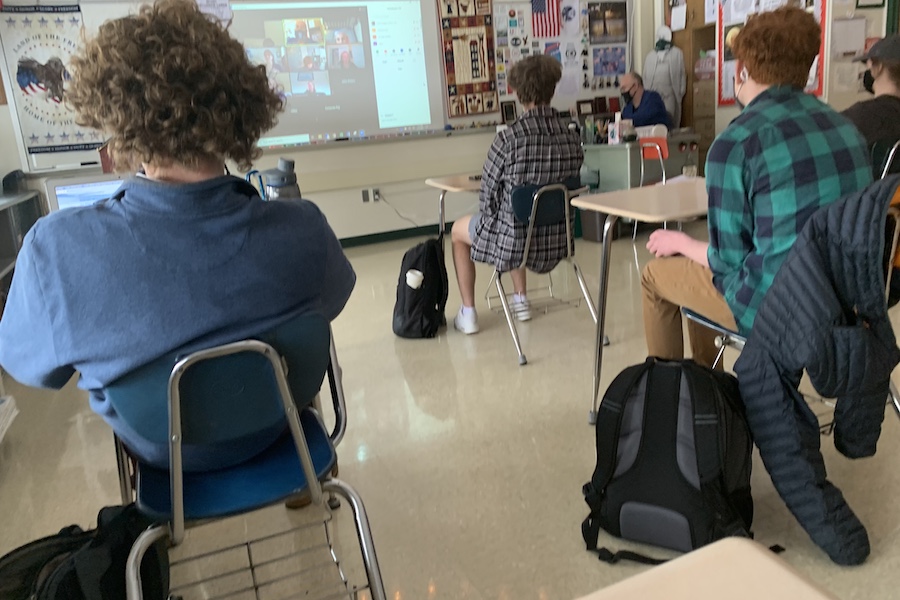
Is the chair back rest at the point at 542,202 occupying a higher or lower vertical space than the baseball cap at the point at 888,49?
lower

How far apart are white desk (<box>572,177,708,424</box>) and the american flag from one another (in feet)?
11.9

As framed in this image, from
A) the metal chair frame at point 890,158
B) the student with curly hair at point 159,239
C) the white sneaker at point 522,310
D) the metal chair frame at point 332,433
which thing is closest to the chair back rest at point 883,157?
the metal chair frame at point 890,158

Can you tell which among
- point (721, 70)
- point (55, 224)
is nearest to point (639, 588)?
point (55, 224)

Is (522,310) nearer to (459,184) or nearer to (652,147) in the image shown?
(459,184)

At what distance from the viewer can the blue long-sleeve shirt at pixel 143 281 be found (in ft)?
3.03

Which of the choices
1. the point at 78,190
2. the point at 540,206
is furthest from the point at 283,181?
the point at 540,206

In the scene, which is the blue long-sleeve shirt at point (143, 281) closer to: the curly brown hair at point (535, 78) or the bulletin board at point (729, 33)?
the curly brown hair at point (535, 78)

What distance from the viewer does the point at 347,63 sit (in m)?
5.07

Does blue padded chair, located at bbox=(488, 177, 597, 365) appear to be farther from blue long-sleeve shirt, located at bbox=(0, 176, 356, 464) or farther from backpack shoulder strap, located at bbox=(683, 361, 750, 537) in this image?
blue long-sleeve shirt, located at bbox=(0, 176, 356, 464)

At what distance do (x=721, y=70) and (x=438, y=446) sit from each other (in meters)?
4.42

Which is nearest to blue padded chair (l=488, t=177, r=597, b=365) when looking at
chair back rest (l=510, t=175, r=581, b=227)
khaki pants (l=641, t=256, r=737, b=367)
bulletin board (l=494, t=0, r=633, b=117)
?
chair back rest (l=510, t=175, r=581, b=227)

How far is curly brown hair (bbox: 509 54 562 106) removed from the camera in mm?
2848

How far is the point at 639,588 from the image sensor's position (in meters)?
0.53

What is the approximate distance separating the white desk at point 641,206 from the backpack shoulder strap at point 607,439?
0.42 m
